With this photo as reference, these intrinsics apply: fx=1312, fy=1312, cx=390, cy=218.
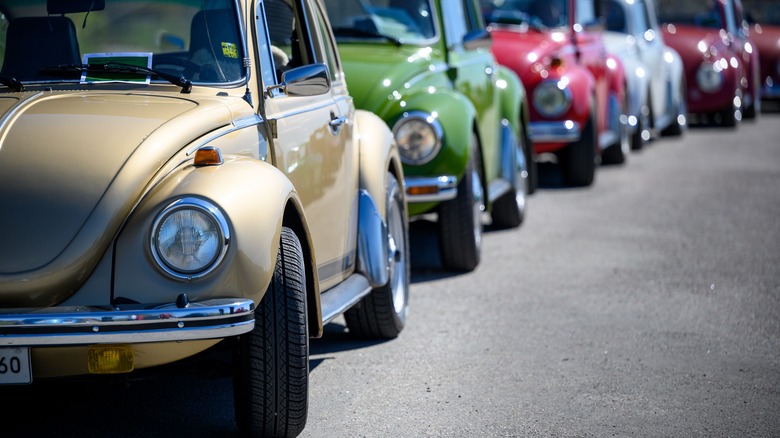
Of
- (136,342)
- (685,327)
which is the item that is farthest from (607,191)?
(136,342)

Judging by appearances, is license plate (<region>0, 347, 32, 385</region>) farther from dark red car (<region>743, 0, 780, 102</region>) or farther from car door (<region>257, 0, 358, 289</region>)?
dark red car (<region>743, 0, 780, 102</region>)

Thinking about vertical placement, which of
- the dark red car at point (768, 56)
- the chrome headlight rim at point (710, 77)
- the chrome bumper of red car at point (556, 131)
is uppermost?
the chrome bumper of red car at point (556, 131)

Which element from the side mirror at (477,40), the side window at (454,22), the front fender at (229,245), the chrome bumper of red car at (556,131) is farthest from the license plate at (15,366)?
the chrome bumper of red car at (556,131)

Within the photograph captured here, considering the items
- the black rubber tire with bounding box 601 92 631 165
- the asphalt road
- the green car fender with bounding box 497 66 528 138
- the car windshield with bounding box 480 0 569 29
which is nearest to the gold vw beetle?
the asphalt road

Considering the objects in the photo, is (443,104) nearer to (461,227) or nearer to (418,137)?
(418,137)

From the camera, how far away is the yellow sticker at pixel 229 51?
497 centimetres

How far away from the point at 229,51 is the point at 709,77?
44.5 feet

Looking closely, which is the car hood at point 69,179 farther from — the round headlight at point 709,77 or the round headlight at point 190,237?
the round headlight at point 709,77

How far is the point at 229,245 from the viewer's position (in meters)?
4.04

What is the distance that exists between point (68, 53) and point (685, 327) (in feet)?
11.1

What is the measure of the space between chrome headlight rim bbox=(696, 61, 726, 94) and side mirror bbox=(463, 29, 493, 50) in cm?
908

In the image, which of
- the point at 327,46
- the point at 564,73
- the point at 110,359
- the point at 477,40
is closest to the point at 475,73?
the point at 477,40

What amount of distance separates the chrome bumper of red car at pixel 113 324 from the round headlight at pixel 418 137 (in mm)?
3882

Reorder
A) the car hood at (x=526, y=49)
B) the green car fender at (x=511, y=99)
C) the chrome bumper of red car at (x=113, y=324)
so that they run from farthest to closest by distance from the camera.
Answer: the car hood at (x=526, y=49) < the green car fender at (x=511, y=99) < the chrome bumper of red car at (x=113, y=324)
